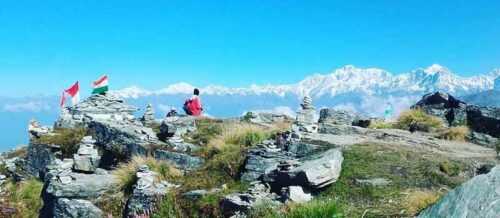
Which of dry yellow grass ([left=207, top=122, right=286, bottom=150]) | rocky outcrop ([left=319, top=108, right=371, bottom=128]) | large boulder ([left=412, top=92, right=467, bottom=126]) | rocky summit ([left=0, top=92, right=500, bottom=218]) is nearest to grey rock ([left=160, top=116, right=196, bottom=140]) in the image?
rocky summit ([left=0, top=92, right=500, bottom=218])

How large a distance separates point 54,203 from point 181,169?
4.79 m

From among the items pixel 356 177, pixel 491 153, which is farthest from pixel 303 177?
pixel 491 153

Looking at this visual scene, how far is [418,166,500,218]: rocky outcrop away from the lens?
24.6 feet

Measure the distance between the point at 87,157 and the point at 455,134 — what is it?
1639cm

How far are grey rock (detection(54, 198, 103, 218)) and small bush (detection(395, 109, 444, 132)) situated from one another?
16.1 metres

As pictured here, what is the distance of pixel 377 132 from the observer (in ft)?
79.4

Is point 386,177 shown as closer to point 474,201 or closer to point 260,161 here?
point 260,161

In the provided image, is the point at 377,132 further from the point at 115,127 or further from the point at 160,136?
the point at 115,127

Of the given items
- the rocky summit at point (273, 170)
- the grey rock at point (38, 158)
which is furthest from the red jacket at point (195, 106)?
the grey rock at point (38, 158)

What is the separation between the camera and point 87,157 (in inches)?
970

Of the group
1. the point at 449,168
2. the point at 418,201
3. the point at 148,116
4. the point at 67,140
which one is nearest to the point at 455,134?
the point at 449,168

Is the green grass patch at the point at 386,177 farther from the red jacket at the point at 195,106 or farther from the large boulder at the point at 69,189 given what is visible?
the red jacket at the point at 195,106

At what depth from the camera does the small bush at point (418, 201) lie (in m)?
12.6

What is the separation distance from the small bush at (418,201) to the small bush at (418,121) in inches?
564
